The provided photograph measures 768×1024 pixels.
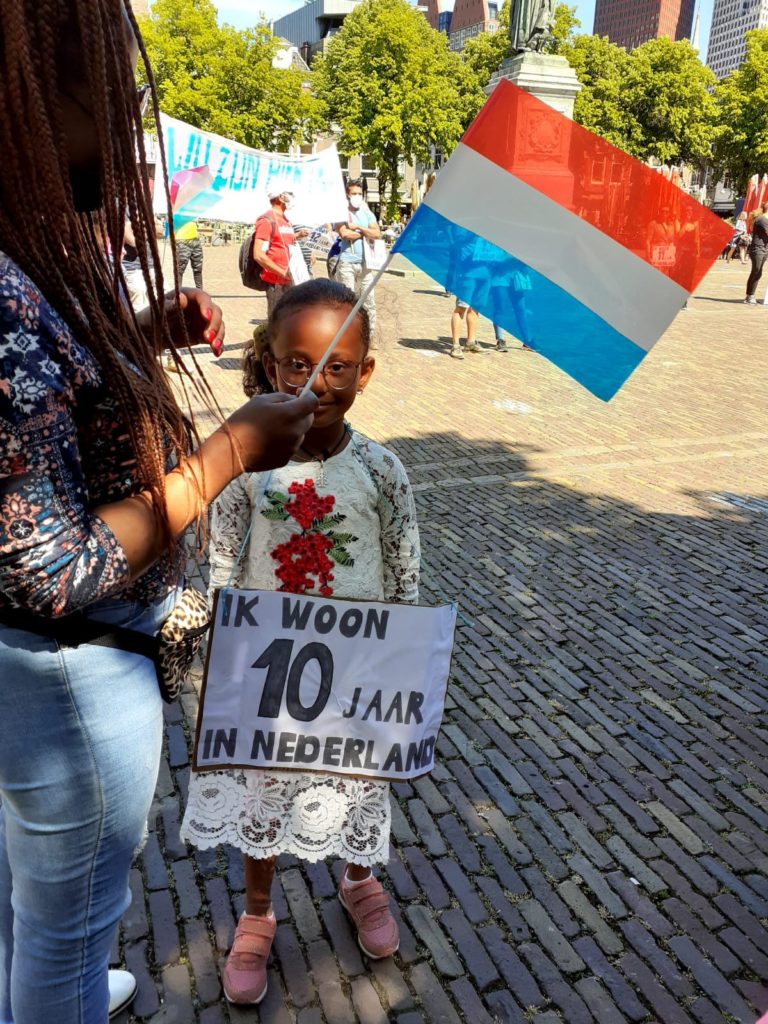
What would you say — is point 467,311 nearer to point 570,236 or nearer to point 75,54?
point 570,236

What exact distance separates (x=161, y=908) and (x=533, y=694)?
179 centimetres

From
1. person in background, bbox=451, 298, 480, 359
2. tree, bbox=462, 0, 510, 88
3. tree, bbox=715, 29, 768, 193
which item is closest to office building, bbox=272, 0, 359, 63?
tree, bbox=462, 0, 510, 88

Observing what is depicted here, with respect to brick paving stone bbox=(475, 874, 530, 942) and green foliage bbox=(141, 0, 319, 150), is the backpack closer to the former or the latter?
brick paving stone bbox=(475, 874, 530, 942)

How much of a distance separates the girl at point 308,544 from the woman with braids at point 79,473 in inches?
21.8

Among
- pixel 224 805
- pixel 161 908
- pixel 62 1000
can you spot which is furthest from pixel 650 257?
pixel 161 908

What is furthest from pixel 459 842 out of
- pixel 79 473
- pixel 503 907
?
pixel 79 473

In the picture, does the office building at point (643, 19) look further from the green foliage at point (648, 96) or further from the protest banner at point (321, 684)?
the protest banner at point (321, 684)

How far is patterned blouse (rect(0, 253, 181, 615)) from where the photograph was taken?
1.03m

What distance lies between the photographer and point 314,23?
102562 mm

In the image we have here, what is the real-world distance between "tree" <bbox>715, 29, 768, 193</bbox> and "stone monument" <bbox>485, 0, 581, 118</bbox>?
112ft

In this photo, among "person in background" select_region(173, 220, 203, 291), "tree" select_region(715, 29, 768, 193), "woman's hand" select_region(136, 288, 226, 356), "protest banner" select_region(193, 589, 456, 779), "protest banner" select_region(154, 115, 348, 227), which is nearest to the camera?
"woman's hand" select_region(136, 288, 226, 356)

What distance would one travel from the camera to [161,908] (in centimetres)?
248

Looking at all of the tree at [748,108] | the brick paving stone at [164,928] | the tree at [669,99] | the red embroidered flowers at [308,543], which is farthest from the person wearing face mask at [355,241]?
the tree at [748,108]

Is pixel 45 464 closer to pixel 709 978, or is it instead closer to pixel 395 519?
pixel 395 519
